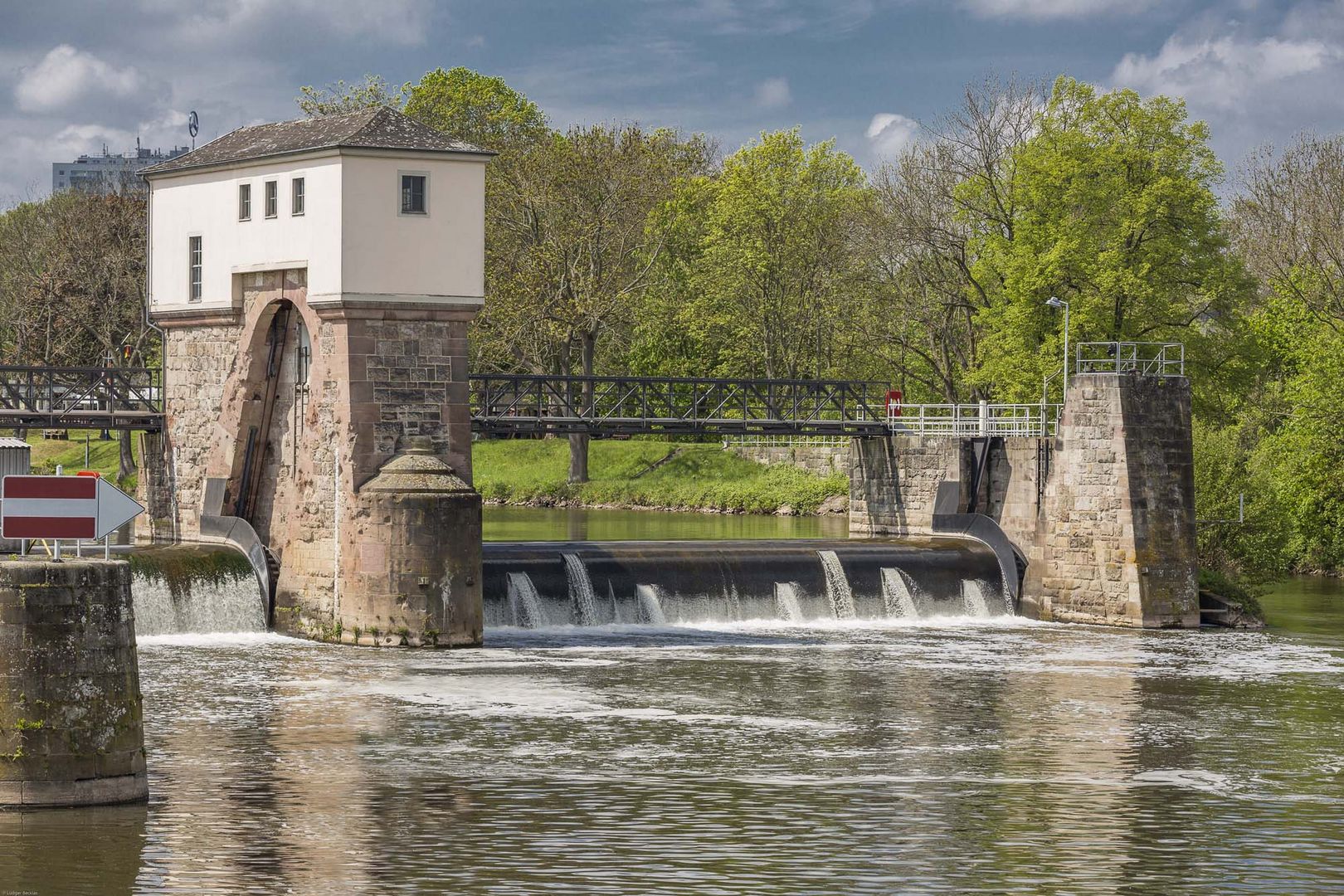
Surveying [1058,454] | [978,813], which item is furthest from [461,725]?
[1058,454]

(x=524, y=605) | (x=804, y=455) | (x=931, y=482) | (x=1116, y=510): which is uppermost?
(x=804, y=455)

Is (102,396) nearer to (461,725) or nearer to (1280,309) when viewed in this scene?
(461,725)

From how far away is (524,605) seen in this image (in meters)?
40.2

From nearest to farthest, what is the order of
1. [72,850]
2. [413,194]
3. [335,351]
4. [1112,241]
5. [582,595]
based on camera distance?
1. [72,850]
2. [335,351]
3. [413,194]
4. [582,595]
5. [1112,241]

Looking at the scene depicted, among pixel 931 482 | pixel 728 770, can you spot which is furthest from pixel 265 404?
pixel 728 770

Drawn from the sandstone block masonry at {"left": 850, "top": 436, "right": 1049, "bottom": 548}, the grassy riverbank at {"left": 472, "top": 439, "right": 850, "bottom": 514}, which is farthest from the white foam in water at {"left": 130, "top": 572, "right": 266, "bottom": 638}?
the grassy riverbank at {"left": 472, "top": 439, "right": 850, "bottom": 514}

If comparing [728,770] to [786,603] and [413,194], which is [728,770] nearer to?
[413,194]

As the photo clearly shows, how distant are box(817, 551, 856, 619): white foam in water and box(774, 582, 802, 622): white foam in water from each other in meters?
0.83

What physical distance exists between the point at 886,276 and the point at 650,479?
43.8 ft

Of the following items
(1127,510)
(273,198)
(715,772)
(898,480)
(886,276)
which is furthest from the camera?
(886,276)

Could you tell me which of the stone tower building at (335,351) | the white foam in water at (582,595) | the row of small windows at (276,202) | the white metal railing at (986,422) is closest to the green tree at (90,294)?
the white metal railing at (986,422)

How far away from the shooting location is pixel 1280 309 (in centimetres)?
6197

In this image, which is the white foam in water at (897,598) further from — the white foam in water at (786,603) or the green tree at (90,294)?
the green tree at (90,294)

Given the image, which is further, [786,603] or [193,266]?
[193,266]
